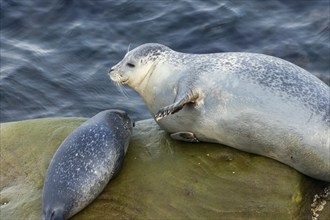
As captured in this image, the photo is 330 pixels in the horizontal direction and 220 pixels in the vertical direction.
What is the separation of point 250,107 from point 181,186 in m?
0.91

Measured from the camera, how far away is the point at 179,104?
588cm

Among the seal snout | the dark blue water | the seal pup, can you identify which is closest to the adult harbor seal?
the seal pup

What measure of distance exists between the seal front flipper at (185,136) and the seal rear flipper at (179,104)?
0.27 meters

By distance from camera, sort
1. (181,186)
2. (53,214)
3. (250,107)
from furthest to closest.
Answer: (250,107) → (181,186) → (53,214)

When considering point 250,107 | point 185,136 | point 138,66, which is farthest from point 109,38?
point 250,107

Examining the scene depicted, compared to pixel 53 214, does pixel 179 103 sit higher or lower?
higher

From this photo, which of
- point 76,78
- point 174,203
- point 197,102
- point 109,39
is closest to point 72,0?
point 109,39

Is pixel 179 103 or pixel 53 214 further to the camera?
pixel 179 103

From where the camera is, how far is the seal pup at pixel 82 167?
5406 millimetres

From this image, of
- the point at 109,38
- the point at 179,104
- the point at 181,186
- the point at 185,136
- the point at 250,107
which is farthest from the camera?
the point at 109,38

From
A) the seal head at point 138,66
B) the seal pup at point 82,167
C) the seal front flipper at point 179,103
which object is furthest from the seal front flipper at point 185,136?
the seal head at point 138,66

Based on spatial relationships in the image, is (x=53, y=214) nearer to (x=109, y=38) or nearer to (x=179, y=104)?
(x=179, y=104)

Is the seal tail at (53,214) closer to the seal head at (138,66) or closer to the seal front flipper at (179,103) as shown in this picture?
the seal front flipper at (179,103)

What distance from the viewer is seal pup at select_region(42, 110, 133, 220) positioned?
5.41 metres
